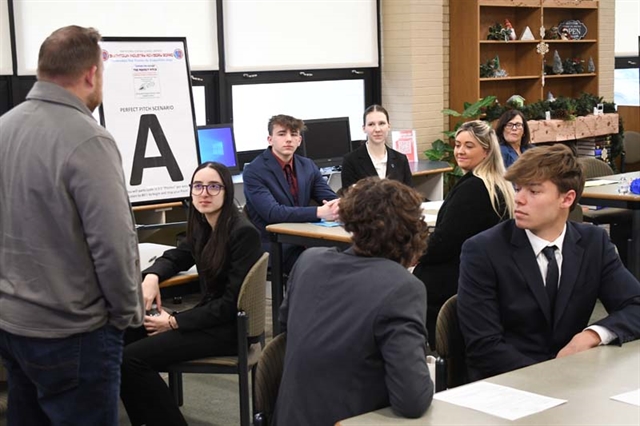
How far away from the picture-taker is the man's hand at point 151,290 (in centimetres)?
390

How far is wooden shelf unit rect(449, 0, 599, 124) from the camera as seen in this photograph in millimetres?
9188

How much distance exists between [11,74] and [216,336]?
3605 millimetres

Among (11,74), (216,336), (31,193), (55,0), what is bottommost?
(216,336)

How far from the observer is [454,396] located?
7.90 ft

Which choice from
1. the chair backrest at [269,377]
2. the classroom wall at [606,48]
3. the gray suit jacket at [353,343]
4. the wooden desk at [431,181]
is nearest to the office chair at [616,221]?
the wooden desk at [431,181]

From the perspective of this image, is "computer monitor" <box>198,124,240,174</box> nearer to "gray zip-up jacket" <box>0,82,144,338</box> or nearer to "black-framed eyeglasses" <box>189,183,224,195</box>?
"black-framed eyeglasses" <box>189,183,224,195</box>

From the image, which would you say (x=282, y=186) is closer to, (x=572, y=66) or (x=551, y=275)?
(x=551, y=275)

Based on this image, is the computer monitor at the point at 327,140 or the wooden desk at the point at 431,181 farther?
the wooden desk at the point at 431,181

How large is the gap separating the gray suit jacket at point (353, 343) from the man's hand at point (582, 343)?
69cm

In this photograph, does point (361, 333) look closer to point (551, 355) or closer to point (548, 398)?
point (548, 398)

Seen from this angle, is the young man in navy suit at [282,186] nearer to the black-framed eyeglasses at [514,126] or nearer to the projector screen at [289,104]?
the black-framed eyeglasses at [514,126]

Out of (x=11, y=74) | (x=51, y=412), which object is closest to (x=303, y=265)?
(x=51, y=412)

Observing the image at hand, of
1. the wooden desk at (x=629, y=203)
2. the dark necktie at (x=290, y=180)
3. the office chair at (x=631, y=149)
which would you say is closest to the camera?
the dark necktie at (x=290, y=180)

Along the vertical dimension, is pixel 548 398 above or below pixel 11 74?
below
